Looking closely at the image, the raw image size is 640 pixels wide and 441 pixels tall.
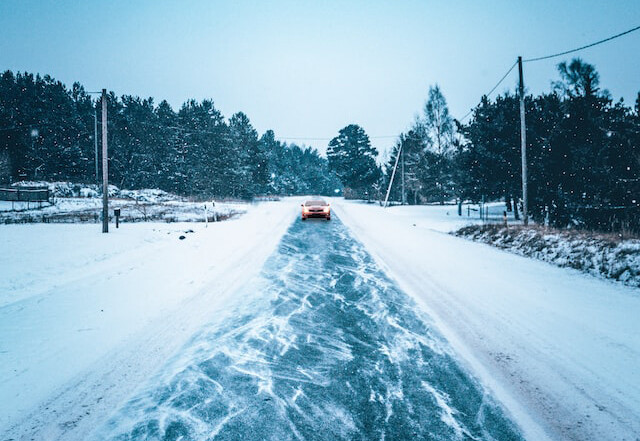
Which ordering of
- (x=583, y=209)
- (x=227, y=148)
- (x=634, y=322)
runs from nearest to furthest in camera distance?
(x=634, y=322) → (x=583, y=209) → (x=227, y=148)

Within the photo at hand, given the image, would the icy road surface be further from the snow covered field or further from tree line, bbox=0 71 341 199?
tree line, bbox=0 71 341 199

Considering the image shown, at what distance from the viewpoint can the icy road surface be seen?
2.94 m

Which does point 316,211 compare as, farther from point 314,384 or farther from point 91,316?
point 314,384

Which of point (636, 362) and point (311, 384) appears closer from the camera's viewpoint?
point (311, 384)

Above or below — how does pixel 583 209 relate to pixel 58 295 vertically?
above

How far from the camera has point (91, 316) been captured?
577cm

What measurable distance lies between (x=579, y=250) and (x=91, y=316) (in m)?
11.1

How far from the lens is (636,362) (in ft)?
13.4

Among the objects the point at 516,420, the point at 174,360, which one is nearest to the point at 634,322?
the point at 516,420

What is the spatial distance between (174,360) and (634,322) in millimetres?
6324

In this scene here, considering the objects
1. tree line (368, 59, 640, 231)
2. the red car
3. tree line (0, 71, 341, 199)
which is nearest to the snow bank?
tree line (368, 59, 640, 231)

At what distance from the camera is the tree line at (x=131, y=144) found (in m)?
54.3

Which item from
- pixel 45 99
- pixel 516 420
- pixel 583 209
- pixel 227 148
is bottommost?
pixel 516 420

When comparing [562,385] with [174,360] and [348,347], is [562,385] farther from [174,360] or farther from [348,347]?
[174,360]
